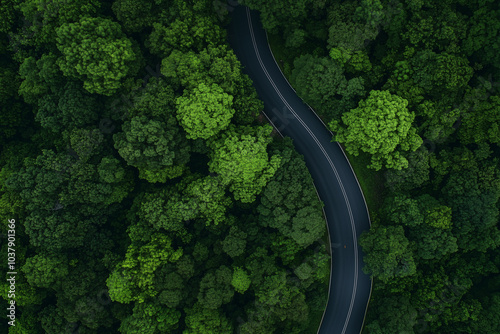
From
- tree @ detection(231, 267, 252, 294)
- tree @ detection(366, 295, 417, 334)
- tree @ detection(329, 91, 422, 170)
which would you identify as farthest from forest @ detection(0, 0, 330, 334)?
tree @ detection(329, 91, 422, 170)

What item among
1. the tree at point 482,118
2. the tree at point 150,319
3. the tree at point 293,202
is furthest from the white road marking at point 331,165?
the tree at point 150,319

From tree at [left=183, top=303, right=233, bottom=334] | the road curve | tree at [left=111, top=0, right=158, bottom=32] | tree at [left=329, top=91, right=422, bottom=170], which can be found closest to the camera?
tree at [left=329, top=91, right=422, bottom=170]

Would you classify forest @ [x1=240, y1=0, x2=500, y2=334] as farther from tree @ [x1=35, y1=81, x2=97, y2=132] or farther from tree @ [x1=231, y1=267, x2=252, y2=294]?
tree @ [x1=35, y1=81, x2=97, y2=132]

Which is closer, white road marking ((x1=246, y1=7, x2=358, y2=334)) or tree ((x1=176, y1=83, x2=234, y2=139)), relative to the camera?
tree ((x1=176, y1=83, x2=234, y2=139))

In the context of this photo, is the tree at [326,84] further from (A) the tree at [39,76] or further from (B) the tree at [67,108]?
(A) the tree at [39,76]

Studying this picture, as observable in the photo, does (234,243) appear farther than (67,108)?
Yes

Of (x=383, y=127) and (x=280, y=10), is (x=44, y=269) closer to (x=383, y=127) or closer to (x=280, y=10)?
(x=280, y=10)

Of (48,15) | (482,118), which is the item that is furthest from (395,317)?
(48,15)
